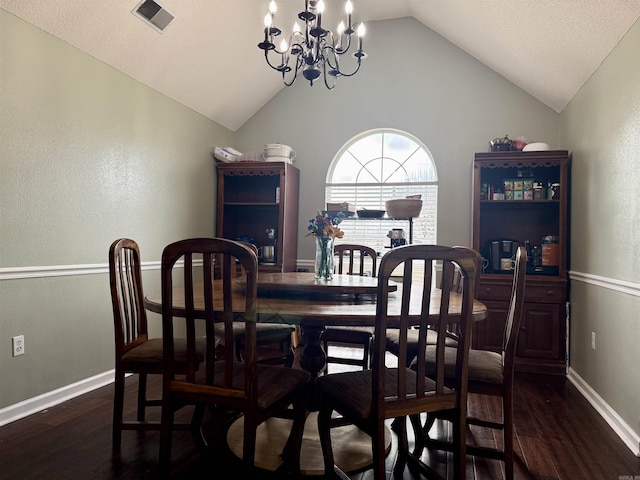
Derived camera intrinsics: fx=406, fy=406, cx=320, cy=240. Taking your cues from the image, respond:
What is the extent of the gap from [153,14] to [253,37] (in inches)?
39.7

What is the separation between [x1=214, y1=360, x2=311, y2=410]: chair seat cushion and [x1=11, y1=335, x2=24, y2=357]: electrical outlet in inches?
54.3

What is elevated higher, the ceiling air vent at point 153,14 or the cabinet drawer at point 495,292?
the ceiling air vent at point 153,14

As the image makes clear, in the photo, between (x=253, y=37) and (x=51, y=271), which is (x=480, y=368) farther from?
(x=253, y=37)

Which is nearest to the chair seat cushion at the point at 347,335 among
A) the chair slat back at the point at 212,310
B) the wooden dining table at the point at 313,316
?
the wooden dining table at the point at 313,316

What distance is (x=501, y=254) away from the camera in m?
3.68

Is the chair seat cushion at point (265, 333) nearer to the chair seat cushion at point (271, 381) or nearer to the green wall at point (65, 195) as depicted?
the chair seat cushion at point (271, 381)

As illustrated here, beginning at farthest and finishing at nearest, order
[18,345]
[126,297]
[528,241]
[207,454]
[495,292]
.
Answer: [528,241] < [495,292] < [18,345] < [126,297] < [207,454]

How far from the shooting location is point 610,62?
255cm

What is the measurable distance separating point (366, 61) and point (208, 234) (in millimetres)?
2452

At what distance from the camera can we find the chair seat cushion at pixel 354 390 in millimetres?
1448

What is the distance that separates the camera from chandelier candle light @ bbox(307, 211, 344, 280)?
217cm

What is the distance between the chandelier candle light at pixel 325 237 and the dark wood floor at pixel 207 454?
3.14 ft

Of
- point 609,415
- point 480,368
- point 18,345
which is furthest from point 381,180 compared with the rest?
point 18,345

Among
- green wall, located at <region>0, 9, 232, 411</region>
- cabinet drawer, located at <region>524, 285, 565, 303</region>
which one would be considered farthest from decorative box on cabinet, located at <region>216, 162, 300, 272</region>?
cabinet drawer, located at <region>524, 285, 565, 303</region>
